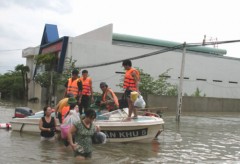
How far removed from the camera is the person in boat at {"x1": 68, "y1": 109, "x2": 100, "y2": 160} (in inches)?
270

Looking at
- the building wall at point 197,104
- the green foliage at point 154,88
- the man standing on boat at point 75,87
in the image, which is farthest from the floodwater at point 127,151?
the green foliage at point 154,88

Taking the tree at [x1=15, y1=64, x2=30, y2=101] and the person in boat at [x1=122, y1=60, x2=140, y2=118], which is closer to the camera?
the person in boat at [x1=122, y1=60, x2=140, y2=118]

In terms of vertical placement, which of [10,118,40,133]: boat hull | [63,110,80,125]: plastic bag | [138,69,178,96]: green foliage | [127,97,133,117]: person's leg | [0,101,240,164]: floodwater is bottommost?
[0,101,240,164]: floodwater

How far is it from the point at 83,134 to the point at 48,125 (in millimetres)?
3714

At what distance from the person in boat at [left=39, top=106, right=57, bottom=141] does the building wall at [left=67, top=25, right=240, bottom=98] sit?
2612 centimetres

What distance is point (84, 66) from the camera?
3669 centimetres

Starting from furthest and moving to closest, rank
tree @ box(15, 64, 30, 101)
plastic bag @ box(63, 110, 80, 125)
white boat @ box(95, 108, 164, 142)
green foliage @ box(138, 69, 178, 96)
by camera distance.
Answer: tree @ box(15, 64, 30, 101) → green foliage @ box(138, 69, 178, 96) → white boat @ box(95, 108, 164, 142) → plastic bag @ box(63, 110, 80, 125)

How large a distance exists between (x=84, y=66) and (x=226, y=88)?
19855 mm

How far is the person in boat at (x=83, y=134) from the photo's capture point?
22.5ft

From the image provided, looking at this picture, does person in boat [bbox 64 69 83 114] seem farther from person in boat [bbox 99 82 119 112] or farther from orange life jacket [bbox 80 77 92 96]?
person in boat [bbox 99 82 119 112]

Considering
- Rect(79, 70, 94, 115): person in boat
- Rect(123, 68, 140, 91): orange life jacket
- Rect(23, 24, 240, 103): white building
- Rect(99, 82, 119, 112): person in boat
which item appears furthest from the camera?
Rect(23, 24, 240, 103): white building

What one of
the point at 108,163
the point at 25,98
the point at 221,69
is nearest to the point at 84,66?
the point at 25,98

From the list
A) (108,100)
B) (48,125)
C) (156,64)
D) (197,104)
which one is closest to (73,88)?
(108,100)

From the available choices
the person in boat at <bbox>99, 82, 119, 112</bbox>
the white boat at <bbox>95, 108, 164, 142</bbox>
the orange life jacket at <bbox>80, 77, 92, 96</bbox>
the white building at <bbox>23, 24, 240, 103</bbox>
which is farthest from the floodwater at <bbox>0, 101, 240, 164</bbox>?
the white building at <bbox>23, 24, 240, 103</bbox>
